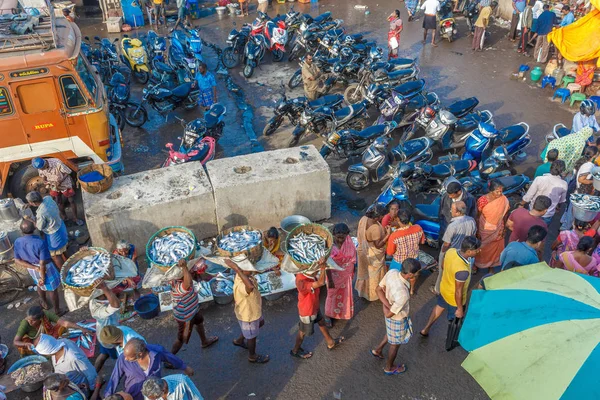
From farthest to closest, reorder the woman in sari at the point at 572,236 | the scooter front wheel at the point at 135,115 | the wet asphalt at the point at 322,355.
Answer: the scooter front wheel at the point at 135,115
the woman in sari at the point at 572,236
the wet asphalt at the point at 322,355

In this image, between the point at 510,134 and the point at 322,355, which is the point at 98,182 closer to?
the point at 322,355

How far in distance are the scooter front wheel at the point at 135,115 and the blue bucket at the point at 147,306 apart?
5845 mm

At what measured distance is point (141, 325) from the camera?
20.5 feet

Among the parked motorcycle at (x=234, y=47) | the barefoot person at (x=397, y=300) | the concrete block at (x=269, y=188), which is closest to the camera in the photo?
the barefoot person at (x=397, y=300)

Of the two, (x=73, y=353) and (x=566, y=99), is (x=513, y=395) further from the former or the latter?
(x=566, y=99)

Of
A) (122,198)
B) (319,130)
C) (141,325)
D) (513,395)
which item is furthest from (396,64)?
(513,395)

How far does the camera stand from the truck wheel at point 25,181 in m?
8.12

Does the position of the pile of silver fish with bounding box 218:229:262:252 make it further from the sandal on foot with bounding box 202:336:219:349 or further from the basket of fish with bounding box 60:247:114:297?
the basket of fish with bounding box 60:247:114:297

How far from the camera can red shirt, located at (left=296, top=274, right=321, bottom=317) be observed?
16.8ft

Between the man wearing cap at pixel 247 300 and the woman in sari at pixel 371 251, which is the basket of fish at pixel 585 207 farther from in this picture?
the man wearing cap at pixel 247 300

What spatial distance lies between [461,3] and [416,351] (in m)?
15.5

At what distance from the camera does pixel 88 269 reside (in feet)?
17.7

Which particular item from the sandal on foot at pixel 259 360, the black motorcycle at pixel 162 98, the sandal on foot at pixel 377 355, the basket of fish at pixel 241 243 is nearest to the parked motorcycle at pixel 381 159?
the basket of fish at pixel 241 243

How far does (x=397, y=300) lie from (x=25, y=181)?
6.53m
